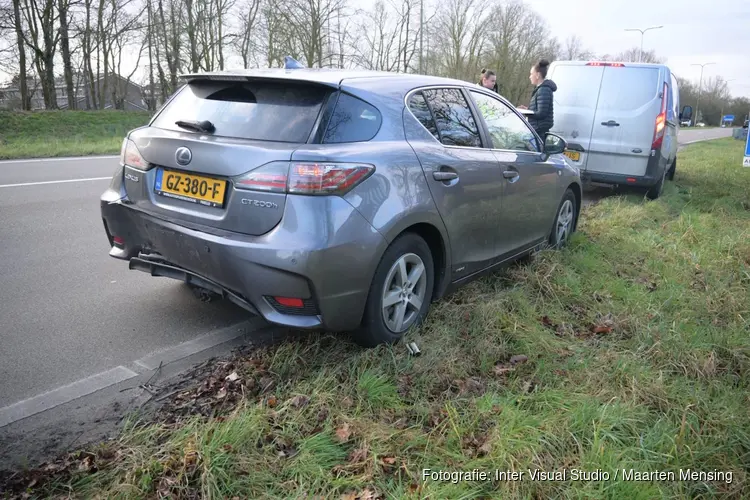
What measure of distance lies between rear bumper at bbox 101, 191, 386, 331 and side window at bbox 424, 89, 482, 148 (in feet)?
3.66

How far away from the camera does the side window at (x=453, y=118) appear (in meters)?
3.70

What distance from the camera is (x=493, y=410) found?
105 inches

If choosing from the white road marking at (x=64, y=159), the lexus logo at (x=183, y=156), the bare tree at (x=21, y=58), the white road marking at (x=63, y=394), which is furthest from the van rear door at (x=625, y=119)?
the bare tree at (x=21, y=58)

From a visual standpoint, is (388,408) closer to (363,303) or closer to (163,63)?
(363,303)

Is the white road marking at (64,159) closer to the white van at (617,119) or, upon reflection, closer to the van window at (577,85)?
the van window at (577,85)

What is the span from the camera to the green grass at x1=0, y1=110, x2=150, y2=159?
1333 cm

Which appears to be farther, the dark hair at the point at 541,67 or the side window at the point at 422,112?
the dark hair at the point at 541,67

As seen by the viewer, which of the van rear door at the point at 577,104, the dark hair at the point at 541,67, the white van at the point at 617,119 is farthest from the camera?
the van rear door at the point at 577,104

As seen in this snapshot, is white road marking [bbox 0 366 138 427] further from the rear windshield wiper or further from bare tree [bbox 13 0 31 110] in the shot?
bare tree [bbox 13 0 31 110]

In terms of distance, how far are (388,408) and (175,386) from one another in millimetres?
1131

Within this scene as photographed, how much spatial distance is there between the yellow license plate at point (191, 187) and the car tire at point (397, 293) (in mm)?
930

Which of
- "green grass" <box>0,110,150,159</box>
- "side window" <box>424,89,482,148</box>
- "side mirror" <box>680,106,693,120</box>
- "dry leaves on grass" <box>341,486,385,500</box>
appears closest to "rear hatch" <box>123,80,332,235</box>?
"side window" <box>424,89,482,148</box>

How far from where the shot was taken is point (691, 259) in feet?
17.4

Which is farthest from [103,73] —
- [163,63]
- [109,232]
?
[109,232]
